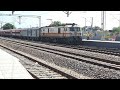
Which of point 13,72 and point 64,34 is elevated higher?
point 64,34

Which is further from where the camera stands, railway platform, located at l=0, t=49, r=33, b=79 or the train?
the train

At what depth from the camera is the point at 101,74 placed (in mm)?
12844

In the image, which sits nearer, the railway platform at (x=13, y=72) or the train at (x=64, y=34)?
the railway platform at (x=13, y=72)

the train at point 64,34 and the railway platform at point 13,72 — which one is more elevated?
the train at point 64,34

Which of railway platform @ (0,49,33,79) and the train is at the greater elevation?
the train

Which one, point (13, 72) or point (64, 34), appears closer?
point (13, 72)
